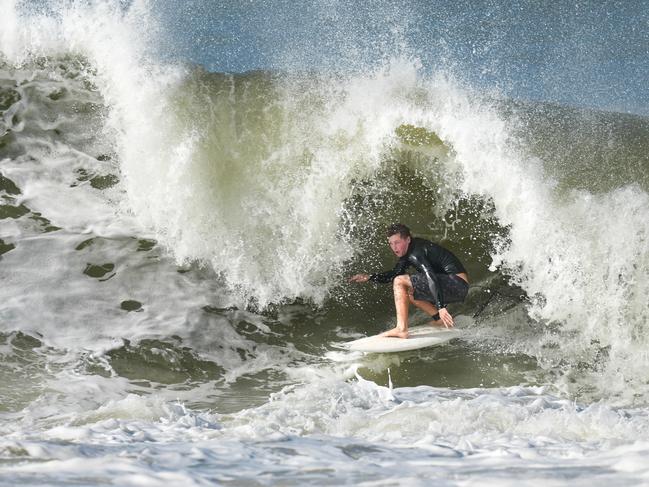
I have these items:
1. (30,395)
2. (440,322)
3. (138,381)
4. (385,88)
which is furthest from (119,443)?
(385,88)

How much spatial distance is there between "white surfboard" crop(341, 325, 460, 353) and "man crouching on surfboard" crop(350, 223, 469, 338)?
0.21ft

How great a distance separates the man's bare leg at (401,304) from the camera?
5582mm

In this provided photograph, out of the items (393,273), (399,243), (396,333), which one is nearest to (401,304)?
(396,333)

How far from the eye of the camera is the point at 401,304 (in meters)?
5.64

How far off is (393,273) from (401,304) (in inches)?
12.9

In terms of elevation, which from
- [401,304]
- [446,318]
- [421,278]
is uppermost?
[421,278]

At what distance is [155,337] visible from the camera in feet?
19.0

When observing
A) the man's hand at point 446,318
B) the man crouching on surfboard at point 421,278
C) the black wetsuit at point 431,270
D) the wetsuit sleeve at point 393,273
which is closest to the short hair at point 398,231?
the man crouching on surfboard at point 421,278

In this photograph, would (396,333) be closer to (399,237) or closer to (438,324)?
(438,324)

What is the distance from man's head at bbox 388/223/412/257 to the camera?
569cm

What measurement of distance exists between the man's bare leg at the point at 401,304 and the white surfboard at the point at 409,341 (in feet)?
0.16

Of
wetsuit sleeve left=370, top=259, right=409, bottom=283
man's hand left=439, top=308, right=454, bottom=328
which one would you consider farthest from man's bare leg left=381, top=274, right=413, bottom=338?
man's hand left=439, top=308, right=454, bottom=328

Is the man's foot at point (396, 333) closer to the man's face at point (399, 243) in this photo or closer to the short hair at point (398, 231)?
the man's face at point (399, 243)

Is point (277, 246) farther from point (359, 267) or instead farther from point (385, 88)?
point (385, 88)
